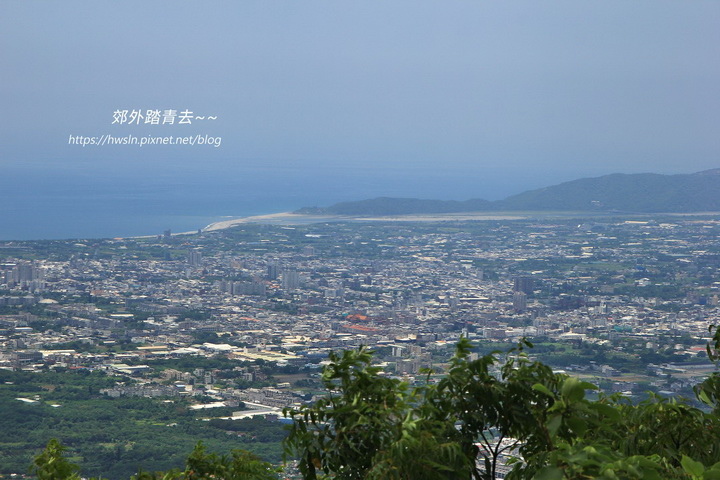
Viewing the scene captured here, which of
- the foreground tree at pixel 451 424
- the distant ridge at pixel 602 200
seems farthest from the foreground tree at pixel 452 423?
the distant ridge at pixel 602 200

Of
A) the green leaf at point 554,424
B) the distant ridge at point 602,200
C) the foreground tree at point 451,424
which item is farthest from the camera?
the distant ridge at point 602,200

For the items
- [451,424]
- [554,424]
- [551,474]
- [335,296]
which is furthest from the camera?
[335,296]

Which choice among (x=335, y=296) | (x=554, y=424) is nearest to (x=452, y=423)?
(x=554, y=424)

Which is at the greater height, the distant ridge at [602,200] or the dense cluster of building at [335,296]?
the distant ridge at [602,200]

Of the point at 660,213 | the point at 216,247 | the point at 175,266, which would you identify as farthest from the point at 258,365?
the point at 660,213

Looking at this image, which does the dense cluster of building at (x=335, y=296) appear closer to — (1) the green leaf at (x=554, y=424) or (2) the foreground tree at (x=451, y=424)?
(2) the foreground tree at (x=451, y=424)

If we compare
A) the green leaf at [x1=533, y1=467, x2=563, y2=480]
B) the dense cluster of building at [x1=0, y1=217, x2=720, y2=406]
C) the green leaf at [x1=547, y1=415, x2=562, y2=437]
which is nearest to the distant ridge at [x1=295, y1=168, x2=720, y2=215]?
the dense cluster of building at [x1=0, y1=217, x2=720, y2=406]

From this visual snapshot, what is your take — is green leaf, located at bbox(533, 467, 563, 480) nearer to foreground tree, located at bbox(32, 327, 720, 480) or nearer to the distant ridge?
foreground tree, located at bbox(32, 327, 720, 480)

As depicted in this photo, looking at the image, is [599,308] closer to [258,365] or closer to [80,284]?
[258,365]

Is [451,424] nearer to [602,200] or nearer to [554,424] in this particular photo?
[554,424]
